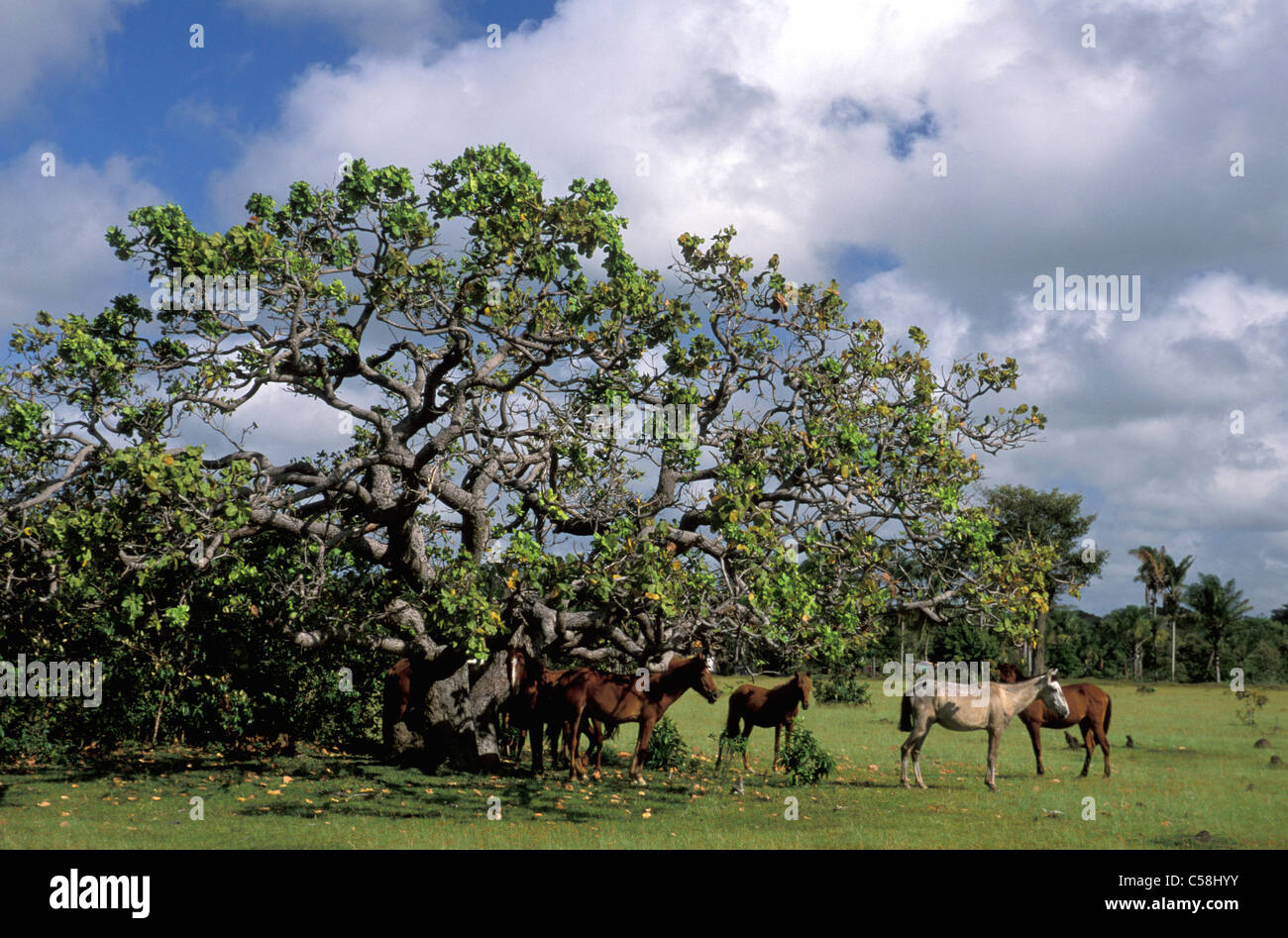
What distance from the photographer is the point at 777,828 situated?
1403 centimetres

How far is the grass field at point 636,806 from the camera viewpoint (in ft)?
43.0

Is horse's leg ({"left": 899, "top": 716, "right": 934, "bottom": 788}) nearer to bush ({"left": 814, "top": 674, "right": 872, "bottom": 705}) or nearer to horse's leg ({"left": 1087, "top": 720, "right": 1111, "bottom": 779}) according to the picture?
horse's leg ({"left": 1087, "top": 720, "right": 1111, "bottom": 779})

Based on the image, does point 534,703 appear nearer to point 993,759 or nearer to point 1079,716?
point 993,759

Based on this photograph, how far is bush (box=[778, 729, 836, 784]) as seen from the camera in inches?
695

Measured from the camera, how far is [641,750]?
60.2ft

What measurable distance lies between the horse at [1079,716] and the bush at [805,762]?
15.4 ft

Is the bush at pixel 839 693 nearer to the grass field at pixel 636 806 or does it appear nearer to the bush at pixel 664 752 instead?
the grass field at pixel 636 806

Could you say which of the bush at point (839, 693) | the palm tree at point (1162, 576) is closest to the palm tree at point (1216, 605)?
the palm tree at point (1162, 576)

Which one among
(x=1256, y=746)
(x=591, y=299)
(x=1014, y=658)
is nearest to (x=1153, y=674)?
(x=1014, y=658)

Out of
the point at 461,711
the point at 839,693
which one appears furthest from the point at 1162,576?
the point at 461,711

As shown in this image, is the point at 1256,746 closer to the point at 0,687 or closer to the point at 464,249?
the point at 464,249

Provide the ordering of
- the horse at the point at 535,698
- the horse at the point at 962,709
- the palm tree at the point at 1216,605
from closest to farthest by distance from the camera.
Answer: the horse at the point at 962,709, the horse at the point at 535,698, the palm tree at the point at 1216,605

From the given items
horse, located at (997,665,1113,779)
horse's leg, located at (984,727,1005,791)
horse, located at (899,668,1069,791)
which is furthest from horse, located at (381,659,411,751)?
horse, located at (997,665,1113,779)

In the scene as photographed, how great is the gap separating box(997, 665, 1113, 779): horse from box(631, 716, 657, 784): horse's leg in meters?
7.53
